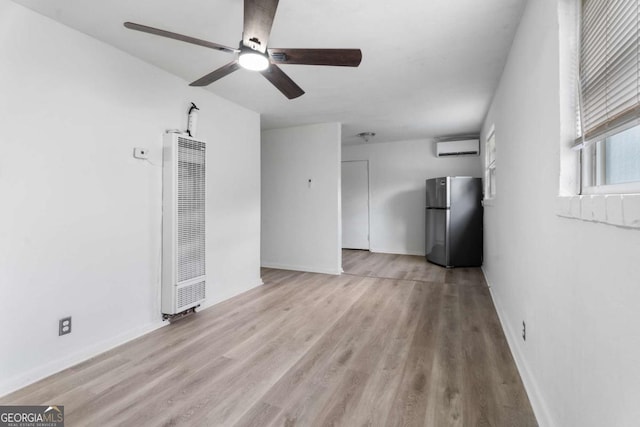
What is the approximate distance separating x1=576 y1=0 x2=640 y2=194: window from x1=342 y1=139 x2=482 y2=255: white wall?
493cm

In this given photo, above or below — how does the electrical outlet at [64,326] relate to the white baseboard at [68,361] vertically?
above

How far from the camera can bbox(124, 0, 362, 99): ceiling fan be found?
4.85ft

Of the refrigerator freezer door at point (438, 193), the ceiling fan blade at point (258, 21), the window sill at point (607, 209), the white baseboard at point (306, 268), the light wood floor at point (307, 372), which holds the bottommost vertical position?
the light wood floor at point (307, 372)

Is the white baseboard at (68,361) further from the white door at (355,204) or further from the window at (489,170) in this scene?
the white door at (355,204)

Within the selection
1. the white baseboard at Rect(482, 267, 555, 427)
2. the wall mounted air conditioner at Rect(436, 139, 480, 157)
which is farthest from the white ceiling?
the white baseboard at Rect(482, 267, 555, 427)

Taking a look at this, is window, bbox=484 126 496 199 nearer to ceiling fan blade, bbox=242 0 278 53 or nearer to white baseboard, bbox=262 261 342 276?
white baseboard, bbox=262 261 342 276

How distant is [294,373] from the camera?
2014 mm

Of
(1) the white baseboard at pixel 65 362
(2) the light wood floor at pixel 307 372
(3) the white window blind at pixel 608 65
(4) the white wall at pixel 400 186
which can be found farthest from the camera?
(4) the white wall at pixel 400 186

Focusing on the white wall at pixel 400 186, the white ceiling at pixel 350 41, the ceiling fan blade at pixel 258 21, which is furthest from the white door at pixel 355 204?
the ceiling fan blade at pixel 258 21

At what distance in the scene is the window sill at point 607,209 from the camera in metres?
0.72

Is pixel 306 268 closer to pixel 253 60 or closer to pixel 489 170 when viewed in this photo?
pixel 489 170

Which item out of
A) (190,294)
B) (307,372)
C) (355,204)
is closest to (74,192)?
(190,294)

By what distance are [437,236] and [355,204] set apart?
2006 millimetres

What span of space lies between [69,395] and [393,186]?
572cm
